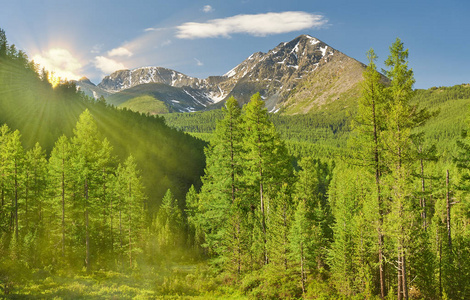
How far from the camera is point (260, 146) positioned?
22516 millimetres

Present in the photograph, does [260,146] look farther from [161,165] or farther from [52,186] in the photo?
Result: [161,165]

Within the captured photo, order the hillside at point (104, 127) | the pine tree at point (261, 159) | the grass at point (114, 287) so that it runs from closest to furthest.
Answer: the grass at point (114, 287)
the pine tree at point (261, 159)
the hillside at point (104, 127)

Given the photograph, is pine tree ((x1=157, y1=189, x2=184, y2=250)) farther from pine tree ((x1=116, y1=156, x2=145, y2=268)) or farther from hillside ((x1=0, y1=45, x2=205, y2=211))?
hillside ((x1=0, y1=45, x2=205, y2=211))

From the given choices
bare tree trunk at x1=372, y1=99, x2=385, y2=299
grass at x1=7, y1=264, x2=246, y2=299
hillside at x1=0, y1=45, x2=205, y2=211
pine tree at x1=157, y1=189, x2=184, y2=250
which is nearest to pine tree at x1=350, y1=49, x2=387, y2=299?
bare tree trunk at x1=372, y1=99, x2=385, y2=299

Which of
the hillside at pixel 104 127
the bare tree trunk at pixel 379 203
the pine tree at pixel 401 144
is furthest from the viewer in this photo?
the hillside at pixel 104 127

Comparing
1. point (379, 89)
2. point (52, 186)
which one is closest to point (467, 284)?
point (379, 89)

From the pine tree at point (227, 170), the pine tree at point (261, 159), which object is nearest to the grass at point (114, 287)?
the pine tree at point (227, 170)

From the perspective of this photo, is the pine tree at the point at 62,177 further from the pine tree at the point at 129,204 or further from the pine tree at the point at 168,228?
the pine tree at the point at 168,228

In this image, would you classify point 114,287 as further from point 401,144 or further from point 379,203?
point 401,144

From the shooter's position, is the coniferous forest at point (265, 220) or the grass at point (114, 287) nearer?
the coniferous forest at point (265, 220)

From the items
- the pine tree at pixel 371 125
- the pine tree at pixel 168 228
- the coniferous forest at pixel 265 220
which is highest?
the pine tree at pixel 371 125

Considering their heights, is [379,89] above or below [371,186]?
above

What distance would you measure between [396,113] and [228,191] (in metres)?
14.0

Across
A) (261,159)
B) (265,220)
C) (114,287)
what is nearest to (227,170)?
(261,159)
